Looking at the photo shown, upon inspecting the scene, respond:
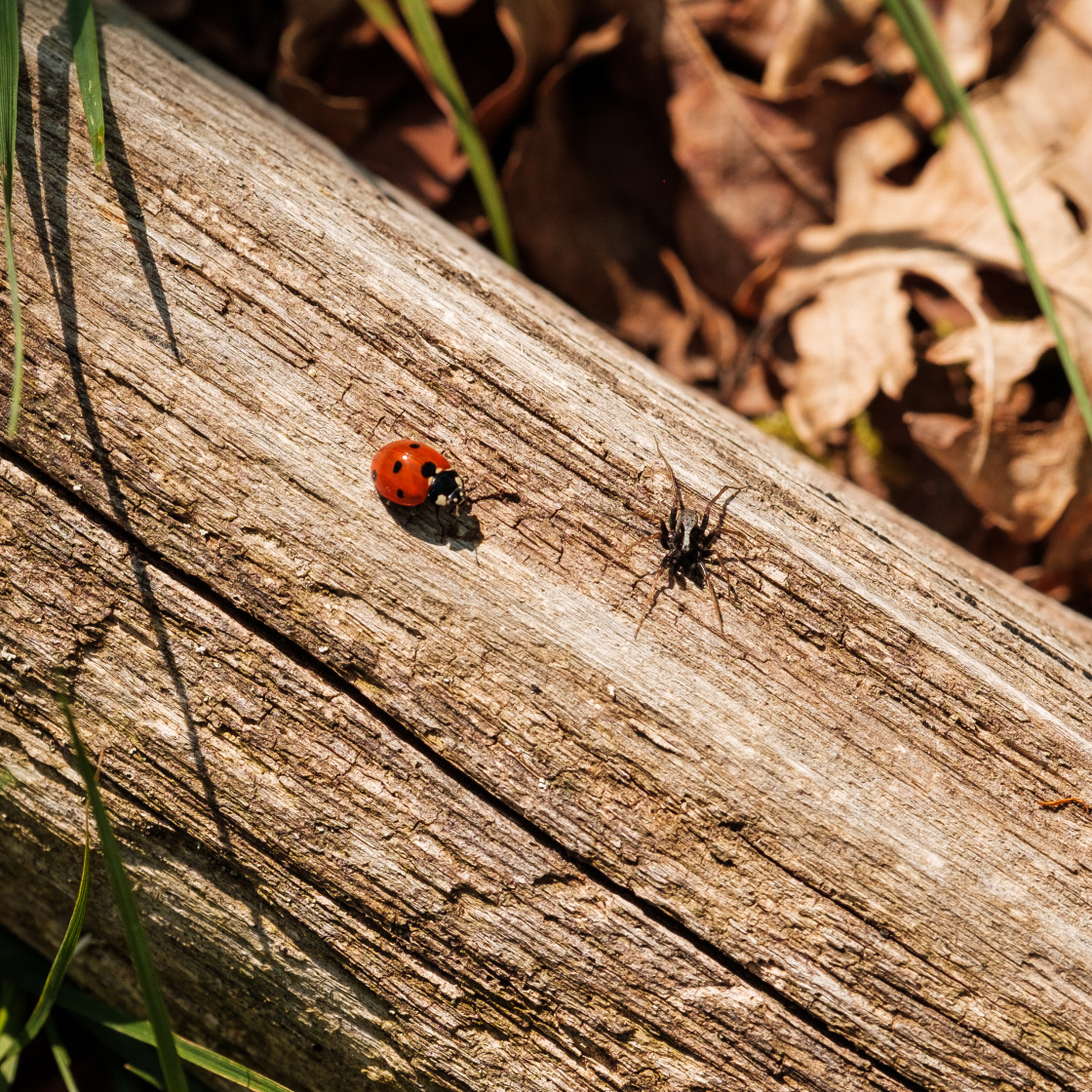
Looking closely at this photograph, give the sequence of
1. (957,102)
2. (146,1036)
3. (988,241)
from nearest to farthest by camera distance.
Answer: (146,1036), (957,102), (988,241)

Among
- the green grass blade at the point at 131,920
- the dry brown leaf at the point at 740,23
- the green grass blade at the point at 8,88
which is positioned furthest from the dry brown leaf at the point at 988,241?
the green grass blade at the point at 131,920

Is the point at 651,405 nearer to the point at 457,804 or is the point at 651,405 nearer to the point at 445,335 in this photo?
the point at 445,335

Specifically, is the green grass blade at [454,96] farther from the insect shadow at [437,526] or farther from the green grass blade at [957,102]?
the insect shadow at [437,526]

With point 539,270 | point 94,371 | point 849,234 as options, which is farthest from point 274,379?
point 849,234

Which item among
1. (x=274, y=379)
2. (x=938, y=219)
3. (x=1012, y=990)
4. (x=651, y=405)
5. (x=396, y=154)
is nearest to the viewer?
(x=1012, y=990)

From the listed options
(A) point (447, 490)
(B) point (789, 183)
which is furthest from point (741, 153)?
(A) point (447, 490)

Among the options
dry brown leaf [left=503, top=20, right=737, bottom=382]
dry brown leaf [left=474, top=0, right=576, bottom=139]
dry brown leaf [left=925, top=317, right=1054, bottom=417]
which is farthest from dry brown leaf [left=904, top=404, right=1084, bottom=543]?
dry brown leaf [left=474, top=0, right=576, bottom=139]

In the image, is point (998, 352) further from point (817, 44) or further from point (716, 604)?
point (716, 604)
